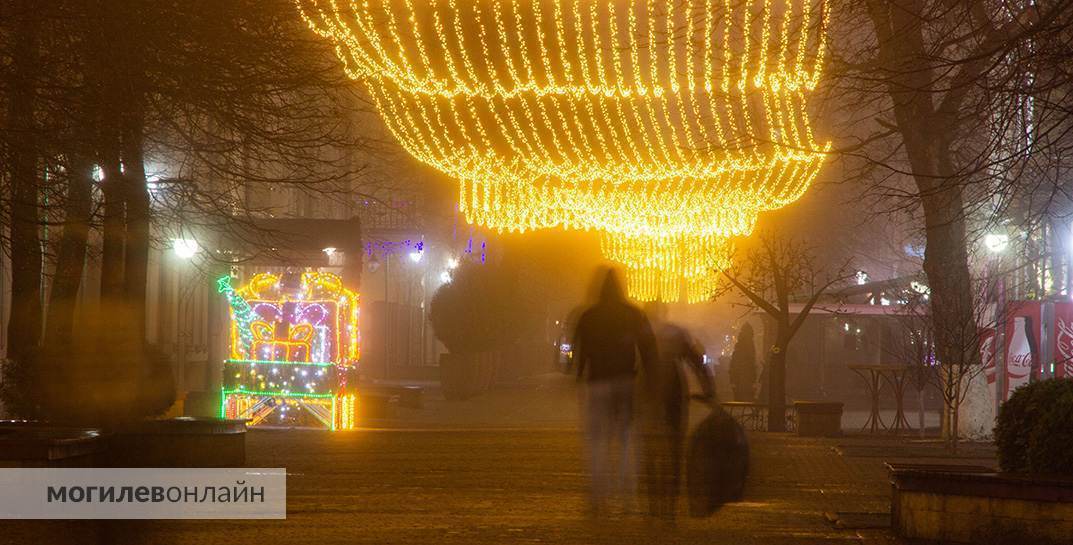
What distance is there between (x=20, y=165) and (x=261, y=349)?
12.2 m

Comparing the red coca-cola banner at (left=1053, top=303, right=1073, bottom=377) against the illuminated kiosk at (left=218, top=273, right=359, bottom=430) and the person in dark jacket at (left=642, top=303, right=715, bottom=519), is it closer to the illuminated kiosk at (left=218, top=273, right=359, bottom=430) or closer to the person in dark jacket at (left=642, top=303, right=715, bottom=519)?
the person in dark jacket at (left=642, top=303, right=715, bottom=519)

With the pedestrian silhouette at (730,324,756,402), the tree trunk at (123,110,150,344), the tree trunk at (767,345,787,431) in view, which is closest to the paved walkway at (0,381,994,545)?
the tree trunk at (123,110,150,344)

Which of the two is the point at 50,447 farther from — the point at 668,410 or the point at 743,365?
the point at 743,365

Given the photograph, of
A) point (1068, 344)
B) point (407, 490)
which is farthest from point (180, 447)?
point (1068, 344)

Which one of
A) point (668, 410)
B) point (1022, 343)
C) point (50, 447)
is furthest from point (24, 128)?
point (1022, 343)

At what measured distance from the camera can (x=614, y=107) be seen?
25.1 metres

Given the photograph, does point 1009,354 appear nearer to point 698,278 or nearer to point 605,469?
point 605,469

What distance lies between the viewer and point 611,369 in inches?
464

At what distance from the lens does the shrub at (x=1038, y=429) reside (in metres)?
10.6

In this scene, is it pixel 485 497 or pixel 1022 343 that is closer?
pixel 485 497

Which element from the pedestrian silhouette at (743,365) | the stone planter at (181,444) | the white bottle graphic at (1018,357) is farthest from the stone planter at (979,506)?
the pedestrian silhouette at (743,365)

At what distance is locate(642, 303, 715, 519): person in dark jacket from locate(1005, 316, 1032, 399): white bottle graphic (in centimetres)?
986

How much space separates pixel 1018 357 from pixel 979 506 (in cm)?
1082

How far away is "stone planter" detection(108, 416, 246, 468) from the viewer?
13.8m
